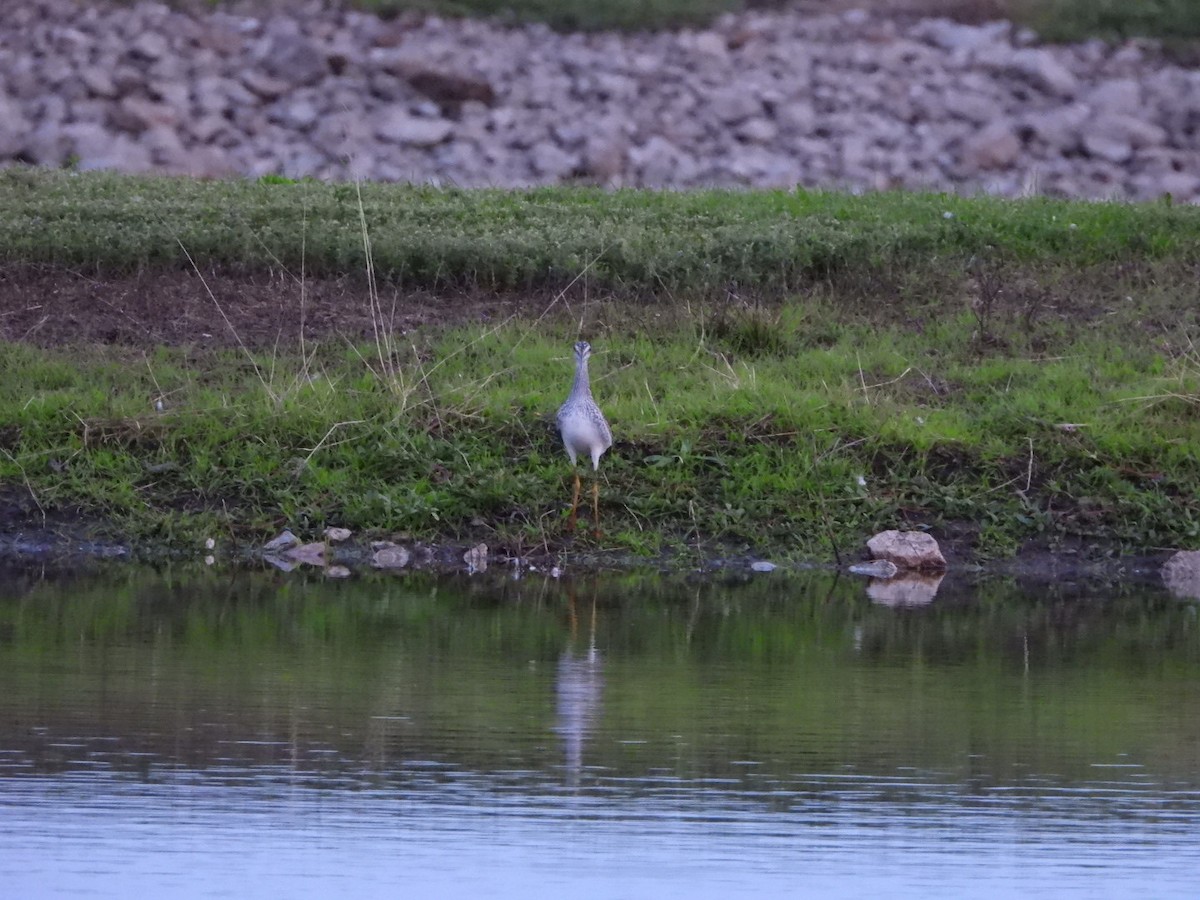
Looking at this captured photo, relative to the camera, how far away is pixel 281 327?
46.5 ft

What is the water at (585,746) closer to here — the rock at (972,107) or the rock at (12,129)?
the rock at (12,129)

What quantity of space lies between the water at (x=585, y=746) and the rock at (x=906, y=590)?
0.21 meters

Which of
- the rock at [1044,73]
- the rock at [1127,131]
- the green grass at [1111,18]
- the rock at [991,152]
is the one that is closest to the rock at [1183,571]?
the rock at [991,152]

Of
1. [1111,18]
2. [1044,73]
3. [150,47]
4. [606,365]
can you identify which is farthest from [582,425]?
[1111,18]

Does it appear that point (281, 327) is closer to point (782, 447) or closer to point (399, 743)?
point (782, 447)

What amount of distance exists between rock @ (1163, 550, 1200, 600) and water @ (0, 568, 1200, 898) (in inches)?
43.9

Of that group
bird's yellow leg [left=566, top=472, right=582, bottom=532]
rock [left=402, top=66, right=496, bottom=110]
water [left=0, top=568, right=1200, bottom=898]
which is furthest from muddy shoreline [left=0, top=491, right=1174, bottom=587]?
rock [left=402, top=66, right=496, bottom=110]

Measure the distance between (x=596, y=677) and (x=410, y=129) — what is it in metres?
16.6

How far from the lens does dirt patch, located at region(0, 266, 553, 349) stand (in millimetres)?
14023

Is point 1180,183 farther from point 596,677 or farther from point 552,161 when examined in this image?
point 596,677

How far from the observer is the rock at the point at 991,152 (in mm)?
24062

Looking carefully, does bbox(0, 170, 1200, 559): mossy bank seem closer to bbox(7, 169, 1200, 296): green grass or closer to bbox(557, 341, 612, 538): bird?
bbox(7, 169, 1200, 296): green grass

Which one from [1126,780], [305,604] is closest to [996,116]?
[305,604]

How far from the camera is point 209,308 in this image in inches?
572
